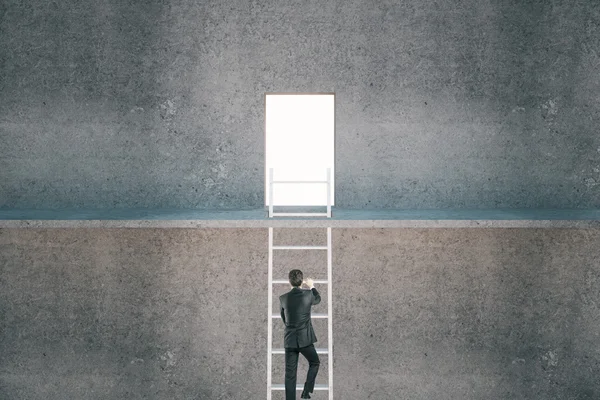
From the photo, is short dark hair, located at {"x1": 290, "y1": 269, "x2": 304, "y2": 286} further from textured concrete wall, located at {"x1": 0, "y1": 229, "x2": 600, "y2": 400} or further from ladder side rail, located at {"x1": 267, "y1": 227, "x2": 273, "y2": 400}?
textured concrete wall, located at {"x1": 0, "y1": 229, "x2": 600, "y2": 400}

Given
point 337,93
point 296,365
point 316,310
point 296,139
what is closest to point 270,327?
point 316,310

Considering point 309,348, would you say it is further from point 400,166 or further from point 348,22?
point 348,22

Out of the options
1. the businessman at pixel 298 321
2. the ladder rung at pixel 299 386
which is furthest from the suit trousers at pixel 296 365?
the ladder rung at pixel 299 386

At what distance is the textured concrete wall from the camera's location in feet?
Answer: 25.6

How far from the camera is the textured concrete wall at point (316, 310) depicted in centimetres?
782

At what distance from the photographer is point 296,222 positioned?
668 cm

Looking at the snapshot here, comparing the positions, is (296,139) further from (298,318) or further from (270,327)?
(298,318)

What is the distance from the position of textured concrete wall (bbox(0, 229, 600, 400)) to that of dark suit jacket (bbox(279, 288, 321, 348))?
1367mm

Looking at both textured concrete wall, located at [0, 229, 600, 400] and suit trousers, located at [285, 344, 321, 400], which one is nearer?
suit trousers, located at [285, 344, 321, 400]

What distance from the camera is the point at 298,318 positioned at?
21.2 ft

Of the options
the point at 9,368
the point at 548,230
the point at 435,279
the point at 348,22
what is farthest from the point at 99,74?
the point at 548,230

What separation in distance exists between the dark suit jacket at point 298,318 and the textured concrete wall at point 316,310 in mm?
1367

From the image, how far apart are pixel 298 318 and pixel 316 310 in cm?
145

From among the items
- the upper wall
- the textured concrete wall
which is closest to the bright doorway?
the upper wall
